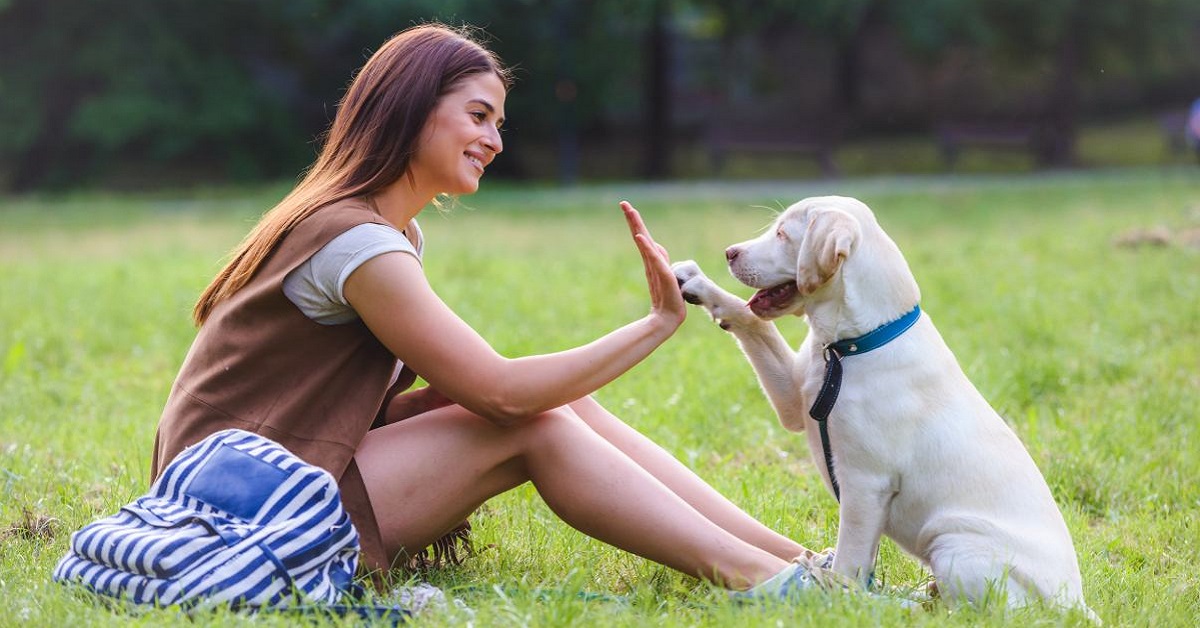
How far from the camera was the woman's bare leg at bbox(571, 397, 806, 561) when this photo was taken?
11.5 ft

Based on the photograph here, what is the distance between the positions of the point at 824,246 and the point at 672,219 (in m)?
12.2

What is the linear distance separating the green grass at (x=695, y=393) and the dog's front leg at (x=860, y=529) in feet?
0.53

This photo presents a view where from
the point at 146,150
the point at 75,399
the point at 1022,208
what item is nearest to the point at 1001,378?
the point at 75,399

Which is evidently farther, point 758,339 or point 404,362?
point 758,339

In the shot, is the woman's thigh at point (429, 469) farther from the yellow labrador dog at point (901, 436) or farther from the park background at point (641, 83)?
the park background at point (641, 83)

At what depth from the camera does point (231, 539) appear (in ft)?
9.43

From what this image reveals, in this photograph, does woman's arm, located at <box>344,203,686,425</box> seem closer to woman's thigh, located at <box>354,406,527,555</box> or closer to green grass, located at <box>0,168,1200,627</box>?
woman's thigh, located at <box>354,406,527,555</box>

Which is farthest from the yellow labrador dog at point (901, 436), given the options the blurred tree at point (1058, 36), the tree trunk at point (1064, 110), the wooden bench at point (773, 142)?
the tree trunk at point (1064, 110)

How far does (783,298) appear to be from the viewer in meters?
3.46

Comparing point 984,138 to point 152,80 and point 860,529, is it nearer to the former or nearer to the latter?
point 152,80

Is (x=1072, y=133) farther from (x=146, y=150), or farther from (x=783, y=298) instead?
(x=783, y=298)

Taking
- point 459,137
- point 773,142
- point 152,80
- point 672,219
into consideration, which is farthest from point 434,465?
point 152,80

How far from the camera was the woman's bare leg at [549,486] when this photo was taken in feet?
10.5

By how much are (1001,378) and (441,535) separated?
10.9 feet
